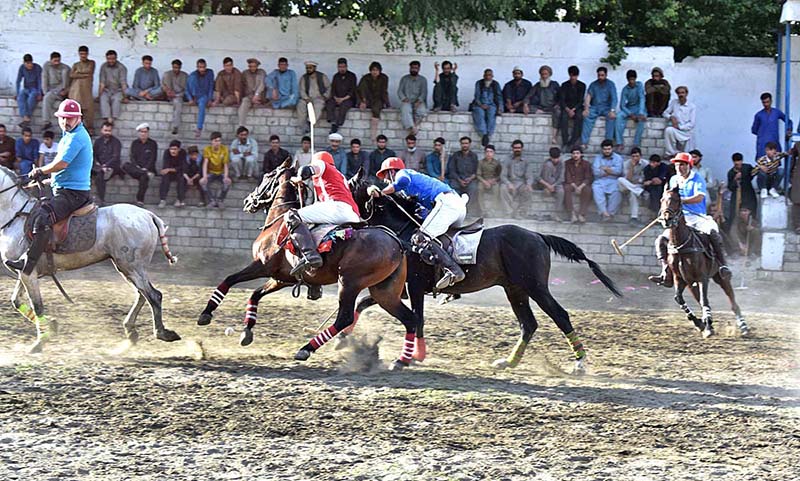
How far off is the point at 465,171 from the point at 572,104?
2510 millimetres

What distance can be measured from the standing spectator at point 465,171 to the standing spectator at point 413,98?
49.0 inches

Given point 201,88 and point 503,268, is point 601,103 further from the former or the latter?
point 503,268

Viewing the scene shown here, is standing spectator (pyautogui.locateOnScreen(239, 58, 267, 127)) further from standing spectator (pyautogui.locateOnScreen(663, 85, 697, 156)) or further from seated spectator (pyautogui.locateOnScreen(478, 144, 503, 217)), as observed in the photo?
standing spectator (pyautogui.locateOnScreen(663, 85, 697, 156))

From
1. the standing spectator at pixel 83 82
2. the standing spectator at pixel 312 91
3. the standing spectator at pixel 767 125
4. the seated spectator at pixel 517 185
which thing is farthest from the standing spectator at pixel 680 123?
the standing spectator at pixel 83 82

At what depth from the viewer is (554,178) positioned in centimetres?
2092

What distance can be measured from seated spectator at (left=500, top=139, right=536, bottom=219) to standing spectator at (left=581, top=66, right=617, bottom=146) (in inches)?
52.9

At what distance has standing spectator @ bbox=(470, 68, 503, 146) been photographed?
21438mm

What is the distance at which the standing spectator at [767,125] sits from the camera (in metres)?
20.9

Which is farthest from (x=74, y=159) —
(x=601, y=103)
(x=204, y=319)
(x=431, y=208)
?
(x=601, y=103)

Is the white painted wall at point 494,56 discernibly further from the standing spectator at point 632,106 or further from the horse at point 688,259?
the horse at point 688,259

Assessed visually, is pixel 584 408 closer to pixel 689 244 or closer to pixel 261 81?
pixel 689 244

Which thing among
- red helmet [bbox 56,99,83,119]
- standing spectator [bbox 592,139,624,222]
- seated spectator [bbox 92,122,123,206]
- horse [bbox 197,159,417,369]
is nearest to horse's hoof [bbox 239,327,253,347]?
horse [bbox 197,159,417,369]

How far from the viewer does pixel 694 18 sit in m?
23.0

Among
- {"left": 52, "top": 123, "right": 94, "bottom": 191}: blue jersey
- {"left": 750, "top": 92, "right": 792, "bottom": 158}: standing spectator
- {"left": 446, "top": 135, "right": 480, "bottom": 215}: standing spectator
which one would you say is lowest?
{"left": 446, "top": 135, "right": 480, "bottom": 215}: standing spectator
